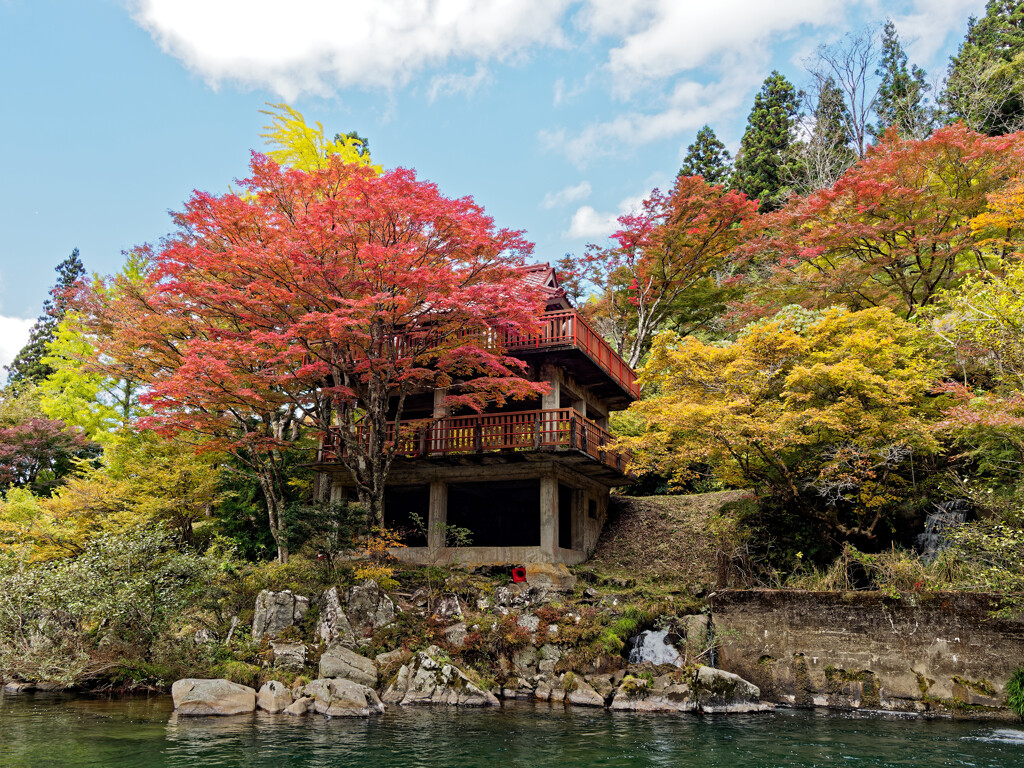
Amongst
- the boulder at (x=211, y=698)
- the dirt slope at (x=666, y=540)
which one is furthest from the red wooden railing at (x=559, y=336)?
→ the boulder at (x=211, y=698)

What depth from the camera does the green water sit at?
32.6 ft

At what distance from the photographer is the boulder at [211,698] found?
13.8 m

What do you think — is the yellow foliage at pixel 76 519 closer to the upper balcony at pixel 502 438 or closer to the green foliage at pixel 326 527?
the green foliage at pixel 326 527

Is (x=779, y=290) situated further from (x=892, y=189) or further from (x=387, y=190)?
(x=387, y=190)

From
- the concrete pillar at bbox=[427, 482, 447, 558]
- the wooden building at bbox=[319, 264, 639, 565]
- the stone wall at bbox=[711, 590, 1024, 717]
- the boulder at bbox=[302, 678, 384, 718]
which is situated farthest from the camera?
the concrete pillar at bbox=[427, 482, 447, 558]

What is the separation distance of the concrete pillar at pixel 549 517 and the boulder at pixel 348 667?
21.3ft

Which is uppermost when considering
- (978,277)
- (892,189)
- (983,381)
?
(892,189)

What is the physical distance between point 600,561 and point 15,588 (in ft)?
51.8

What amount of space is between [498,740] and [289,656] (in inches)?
258

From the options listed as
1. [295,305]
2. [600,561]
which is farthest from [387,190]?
[600,561]

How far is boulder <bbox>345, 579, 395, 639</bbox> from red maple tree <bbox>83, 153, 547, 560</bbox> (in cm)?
220

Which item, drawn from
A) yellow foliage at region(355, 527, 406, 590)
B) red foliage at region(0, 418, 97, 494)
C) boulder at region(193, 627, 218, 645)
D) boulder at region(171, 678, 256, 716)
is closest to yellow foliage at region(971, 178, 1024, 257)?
yellow foliage at region(355, 527, 406, 590)

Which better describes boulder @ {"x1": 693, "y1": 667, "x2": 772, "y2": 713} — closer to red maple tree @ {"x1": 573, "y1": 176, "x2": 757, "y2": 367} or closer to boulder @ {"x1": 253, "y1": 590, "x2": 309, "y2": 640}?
boulder @ {"x1": 253, "y1": 590, "x2": 309, "y2": 640}

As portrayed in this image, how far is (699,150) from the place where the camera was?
43.4 meters
